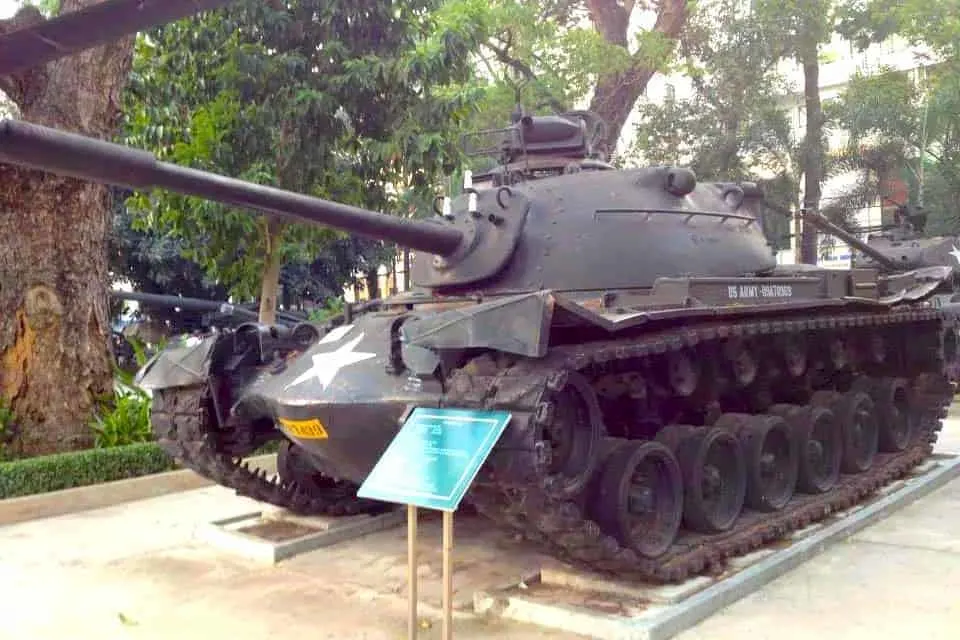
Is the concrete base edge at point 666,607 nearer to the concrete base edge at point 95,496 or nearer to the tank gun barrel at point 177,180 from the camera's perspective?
the tank gun barrel at point 177,180

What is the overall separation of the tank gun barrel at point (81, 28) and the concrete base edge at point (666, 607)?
11.1 ft

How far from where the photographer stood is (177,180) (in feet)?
15.6

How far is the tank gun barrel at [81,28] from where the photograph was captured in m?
3.75

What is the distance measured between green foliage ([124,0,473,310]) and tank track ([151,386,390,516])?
3.79 m

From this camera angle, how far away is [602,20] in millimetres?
18094

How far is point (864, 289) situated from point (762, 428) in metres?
1.87

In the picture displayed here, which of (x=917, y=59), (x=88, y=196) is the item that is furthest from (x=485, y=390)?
(x=917, y=59)

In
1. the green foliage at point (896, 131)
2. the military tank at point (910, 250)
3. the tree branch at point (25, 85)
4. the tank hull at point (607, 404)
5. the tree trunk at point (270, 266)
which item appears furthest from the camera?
the green foliage at point (896, 131)

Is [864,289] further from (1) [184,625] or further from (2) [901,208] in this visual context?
(2) [901,208]

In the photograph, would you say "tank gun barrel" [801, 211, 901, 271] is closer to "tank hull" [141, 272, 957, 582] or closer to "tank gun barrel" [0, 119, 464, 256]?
"tank hull" [141, 272, 957, 582]

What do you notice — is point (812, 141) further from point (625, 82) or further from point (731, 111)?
point (625, 82)

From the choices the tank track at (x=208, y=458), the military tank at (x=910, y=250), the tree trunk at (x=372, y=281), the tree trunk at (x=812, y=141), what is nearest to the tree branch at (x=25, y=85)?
the tank track at (x=208, y=458)

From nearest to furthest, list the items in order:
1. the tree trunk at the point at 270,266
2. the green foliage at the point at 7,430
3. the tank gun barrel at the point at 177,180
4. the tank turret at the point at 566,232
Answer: the tank gun barrel at the point at 177,180
the tank turret at the point at 566,232
the green foliage at the point at 7,430
the tree trunk at the point at 270,266

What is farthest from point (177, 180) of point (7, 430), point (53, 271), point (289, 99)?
point (289, 99)
